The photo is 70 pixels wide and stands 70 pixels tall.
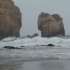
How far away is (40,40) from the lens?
49188 mm

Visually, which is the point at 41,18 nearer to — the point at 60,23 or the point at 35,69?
the point at 60,23

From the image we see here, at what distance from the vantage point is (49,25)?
89250 mm

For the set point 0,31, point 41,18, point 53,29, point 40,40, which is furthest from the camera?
point 41,18

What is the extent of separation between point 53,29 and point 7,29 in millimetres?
24437

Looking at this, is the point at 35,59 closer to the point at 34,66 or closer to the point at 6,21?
the point at 34,66

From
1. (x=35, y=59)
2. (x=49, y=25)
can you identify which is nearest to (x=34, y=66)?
(x=35, y=59)

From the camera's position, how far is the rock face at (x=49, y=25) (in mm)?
87619

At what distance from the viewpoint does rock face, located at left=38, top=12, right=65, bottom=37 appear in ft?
287

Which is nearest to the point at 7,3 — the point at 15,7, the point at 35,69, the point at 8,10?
the point at 8,10

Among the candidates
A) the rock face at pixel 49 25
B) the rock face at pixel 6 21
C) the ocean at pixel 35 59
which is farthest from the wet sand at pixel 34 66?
the rock face at pixel 49 25

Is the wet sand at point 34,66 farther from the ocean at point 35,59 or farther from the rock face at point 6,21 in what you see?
the rock face at point 6,21

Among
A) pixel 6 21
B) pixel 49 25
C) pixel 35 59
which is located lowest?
pixel 35 59

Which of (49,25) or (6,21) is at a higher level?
(6,21)

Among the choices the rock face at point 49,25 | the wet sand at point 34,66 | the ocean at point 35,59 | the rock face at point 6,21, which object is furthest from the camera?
the rock face at point 49,25
